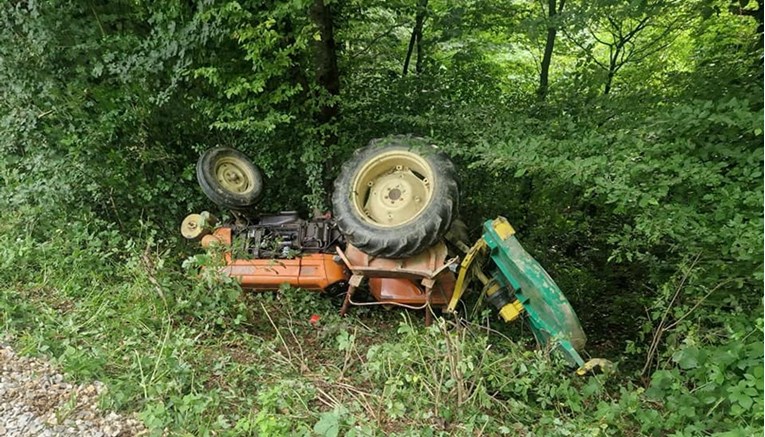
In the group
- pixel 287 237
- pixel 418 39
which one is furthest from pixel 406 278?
pixel 418 39

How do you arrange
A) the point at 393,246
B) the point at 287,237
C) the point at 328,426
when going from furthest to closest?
the point at 287,237 < the point at 393,246 < the point at 328,426

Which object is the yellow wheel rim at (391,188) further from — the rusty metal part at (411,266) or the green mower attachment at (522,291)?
the green mower attachment at (522,291)

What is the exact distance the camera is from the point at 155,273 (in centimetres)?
373

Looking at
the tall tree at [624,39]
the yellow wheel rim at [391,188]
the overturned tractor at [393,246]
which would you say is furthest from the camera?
the tall tree at [624,39]

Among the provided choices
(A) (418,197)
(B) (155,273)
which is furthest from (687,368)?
(B) (155,273)

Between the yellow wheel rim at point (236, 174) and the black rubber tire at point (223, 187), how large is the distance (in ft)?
0.04

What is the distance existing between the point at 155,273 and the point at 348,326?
1471mm

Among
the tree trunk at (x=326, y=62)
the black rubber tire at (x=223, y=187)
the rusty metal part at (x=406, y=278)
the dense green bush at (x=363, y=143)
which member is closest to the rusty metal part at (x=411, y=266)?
the rusty metal part at (x=406, y=278)

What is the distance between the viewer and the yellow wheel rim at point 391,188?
3928 millimetres

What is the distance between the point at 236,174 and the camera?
475 cm

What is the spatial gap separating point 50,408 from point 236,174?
2.63 m

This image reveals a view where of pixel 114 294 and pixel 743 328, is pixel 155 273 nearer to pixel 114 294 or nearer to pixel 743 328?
pixel 114 294

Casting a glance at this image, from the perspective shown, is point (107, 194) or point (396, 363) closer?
point (396, 363)

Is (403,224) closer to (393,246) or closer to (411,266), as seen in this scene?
(393,246)
